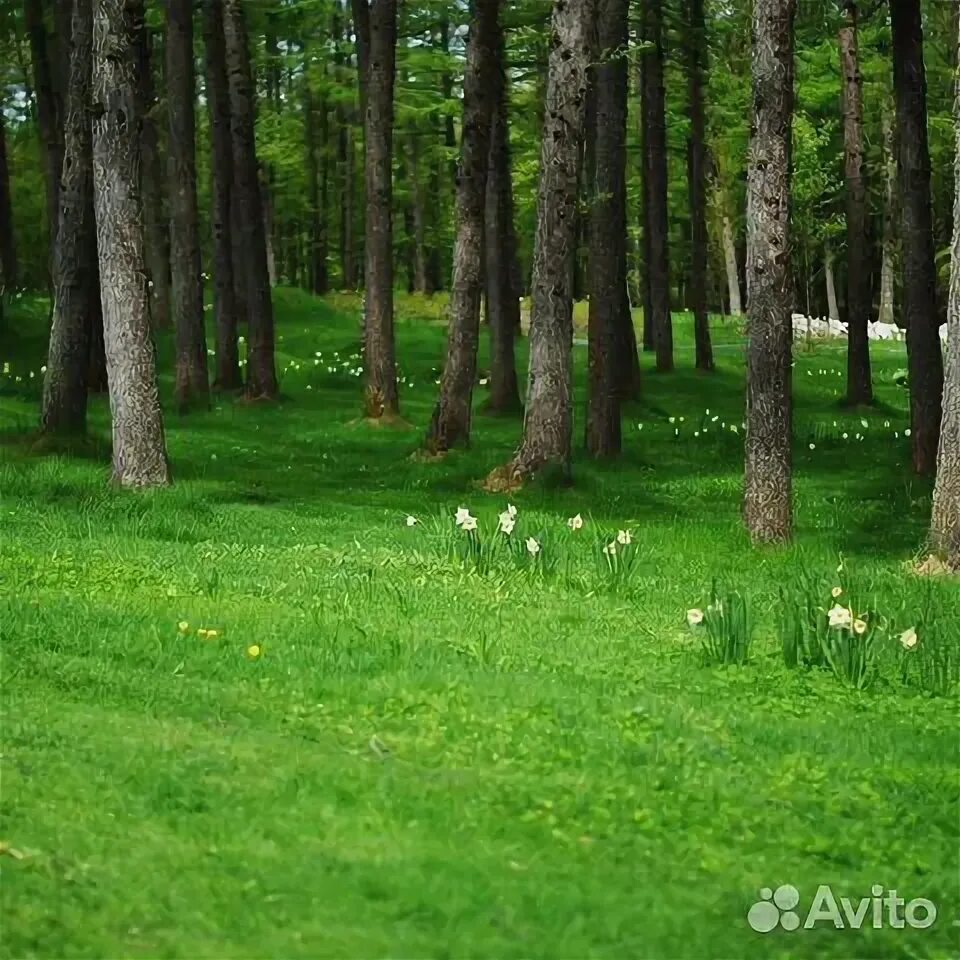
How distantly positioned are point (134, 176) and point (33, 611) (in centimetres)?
→ 648

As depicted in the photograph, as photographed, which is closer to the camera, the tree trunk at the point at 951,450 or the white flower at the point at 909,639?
the white flower at the point at 909,639

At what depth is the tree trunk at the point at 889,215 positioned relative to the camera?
36.6 metres

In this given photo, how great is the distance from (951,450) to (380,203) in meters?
11.4

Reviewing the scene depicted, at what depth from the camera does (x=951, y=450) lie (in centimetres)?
1012

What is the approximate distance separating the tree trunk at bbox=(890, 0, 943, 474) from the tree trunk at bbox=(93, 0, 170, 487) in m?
7.73

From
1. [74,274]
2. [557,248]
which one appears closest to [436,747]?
[557,248]

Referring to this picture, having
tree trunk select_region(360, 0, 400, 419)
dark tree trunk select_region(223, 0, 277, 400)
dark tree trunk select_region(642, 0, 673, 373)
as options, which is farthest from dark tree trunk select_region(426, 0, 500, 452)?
dark tree trunk select_region(642, 0, 673, 373)

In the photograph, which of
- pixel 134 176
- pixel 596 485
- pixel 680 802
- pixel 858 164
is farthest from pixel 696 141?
pixel 680 802

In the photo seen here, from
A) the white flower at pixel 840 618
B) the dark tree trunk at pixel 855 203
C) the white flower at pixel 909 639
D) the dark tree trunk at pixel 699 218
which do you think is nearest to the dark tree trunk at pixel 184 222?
the dark tree trunk at pixel 699 218

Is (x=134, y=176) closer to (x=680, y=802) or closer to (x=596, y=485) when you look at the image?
(x=596, y=485)

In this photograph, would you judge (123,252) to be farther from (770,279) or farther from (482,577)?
(770,279)

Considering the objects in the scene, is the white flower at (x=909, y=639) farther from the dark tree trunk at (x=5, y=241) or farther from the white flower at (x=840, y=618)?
the dark tree trunk at (x=5, y=241)

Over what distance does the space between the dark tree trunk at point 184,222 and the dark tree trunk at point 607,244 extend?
22.5 ft

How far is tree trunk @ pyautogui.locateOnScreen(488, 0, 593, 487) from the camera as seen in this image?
14062 mm
